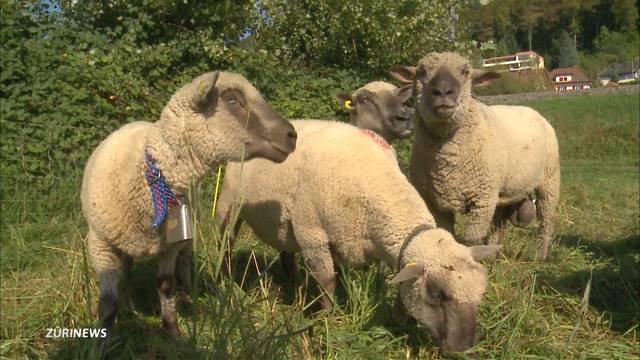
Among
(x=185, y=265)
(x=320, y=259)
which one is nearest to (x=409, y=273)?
(x=320, y=259)

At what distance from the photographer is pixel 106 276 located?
3117 millimetres

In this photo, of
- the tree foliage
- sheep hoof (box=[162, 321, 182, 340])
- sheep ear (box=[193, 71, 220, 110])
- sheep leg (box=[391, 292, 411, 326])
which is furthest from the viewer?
the tree foliage

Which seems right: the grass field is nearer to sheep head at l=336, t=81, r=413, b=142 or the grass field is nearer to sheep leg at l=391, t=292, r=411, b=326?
sheep leg at l=391, t=292, r=411, b=326

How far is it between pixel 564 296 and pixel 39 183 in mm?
4961

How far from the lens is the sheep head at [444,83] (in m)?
→ 4.26

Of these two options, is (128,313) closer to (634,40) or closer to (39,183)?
(39,183)

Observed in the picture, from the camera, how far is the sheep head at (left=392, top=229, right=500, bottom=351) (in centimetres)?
297

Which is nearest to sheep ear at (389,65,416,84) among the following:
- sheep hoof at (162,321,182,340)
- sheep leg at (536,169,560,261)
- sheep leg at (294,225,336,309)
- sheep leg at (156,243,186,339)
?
sheep leg at (536,169,560,261)

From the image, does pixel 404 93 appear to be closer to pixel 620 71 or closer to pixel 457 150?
pixel 457 150

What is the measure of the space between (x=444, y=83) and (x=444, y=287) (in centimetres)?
179

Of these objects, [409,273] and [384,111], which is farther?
[384,111]

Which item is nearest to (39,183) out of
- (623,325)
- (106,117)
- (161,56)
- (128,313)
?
(106,117)

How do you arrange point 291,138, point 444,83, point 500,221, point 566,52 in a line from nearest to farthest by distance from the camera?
point 291,138, point 444,83, point 500,221, point 566,52

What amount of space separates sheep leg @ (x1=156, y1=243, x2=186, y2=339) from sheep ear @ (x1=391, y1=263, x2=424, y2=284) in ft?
4.08
